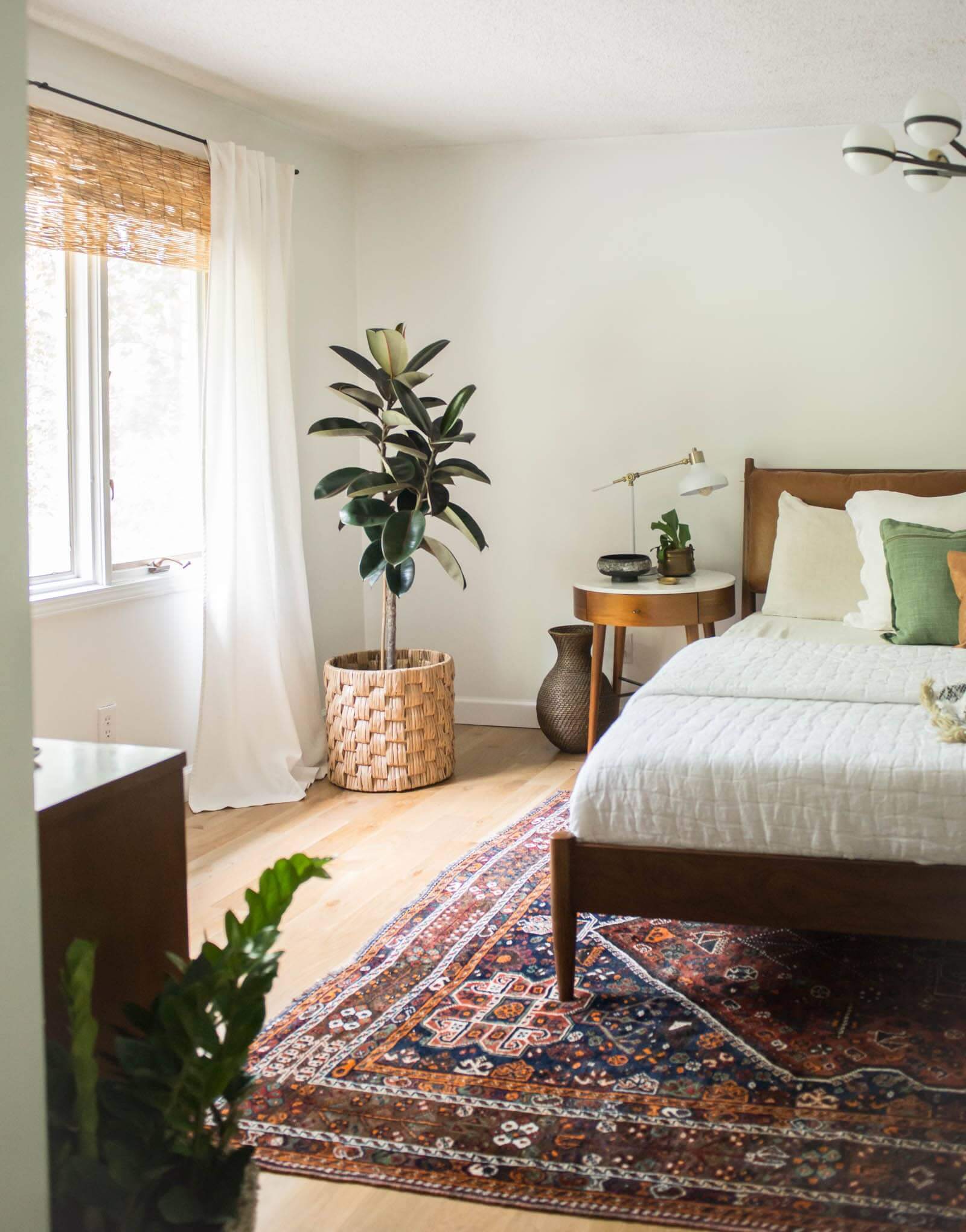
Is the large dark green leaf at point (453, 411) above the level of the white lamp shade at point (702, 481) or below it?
above

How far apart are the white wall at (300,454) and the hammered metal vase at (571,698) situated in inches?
38.7

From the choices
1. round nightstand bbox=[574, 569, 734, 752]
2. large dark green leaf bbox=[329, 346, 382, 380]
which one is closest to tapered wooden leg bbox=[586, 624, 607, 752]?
round nightstand bbox=[574, 569, 734, 752]

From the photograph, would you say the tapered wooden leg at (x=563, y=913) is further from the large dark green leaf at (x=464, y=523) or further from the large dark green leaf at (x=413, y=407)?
the large dark green leaf at (x=413, y=407)

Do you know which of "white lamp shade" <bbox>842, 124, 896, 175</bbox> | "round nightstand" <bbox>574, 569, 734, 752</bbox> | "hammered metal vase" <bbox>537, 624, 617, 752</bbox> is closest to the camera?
"white lamp shade" <bbox>842, 124, 896, 175</bbox>

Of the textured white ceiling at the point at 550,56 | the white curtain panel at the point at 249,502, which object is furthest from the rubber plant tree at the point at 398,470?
the textured white ceiling at the point at 550,56

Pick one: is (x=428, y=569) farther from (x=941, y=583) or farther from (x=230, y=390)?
(x=941, y=583)

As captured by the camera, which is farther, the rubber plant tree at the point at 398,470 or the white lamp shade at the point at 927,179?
the rubber plant tree at the point at 398,470

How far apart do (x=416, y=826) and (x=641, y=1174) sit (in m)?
1.91

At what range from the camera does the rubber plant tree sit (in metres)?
3.94

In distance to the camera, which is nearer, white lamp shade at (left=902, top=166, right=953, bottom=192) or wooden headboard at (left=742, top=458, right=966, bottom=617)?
white lamp shade at (left=902, top=166, right=953, bottom=192)

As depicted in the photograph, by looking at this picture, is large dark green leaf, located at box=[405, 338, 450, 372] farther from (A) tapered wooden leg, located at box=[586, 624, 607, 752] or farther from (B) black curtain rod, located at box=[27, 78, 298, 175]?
(A) tapered wooden leg, located at box=[586, 624, 607, 752]

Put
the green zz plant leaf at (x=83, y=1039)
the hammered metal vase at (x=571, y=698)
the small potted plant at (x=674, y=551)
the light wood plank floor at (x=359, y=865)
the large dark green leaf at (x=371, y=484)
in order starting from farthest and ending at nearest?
1. the hammered metal vase at (x=571, y=698)
2. the small potted plant at (x=674, y=551)
3. the large dark green leaf at (x=371, y=484)
4. the light wood plank floor at (x=359, y=865)
5. the green zz plant leaf at (x=83, y=1039)

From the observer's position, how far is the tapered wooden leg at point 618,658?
4.61 meters

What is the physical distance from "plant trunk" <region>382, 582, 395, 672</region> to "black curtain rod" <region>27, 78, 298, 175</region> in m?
1.65
